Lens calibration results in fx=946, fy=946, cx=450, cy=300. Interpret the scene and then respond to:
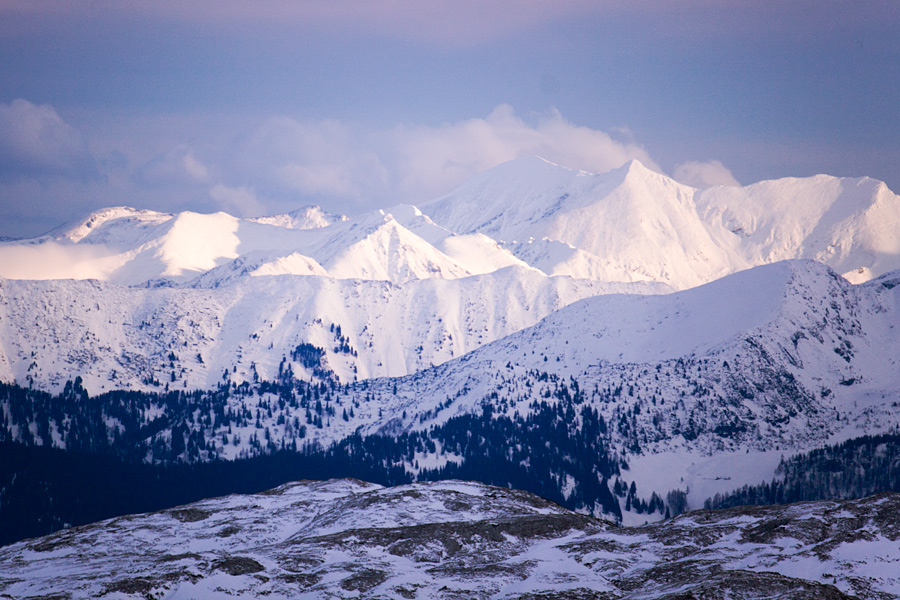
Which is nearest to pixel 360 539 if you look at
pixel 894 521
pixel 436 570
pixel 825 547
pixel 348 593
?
pixel 436 570

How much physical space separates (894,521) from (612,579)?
35785 mm

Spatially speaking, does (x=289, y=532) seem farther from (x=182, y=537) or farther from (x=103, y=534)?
(x=103, y=534)

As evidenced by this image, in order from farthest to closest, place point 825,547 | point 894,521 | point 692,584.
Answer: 1. point 894,521
2. point 825,547
3. point 692,584

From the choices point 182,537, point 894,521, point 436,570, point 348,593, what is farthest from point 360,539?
point 894,521

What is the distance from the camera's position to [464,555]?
117438 millimetres

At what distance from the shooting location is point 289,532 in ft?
483

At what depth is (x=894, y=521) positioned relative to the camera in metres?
110

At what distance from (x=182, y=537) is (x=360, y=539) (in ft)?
114

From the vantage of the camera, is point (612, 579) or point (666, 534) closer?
point (612, 579)

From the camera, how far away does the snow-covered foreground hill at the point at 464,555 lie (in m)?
95.0

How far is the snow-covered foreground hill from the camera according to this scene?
95.0 metres

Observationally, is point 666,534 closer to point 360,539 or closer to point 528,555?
point 528,555

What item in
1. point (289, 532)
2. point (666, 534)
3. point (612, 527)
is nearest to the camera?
point (666, 534)

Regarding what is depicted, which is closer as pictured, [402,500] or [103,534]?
[103,534]
